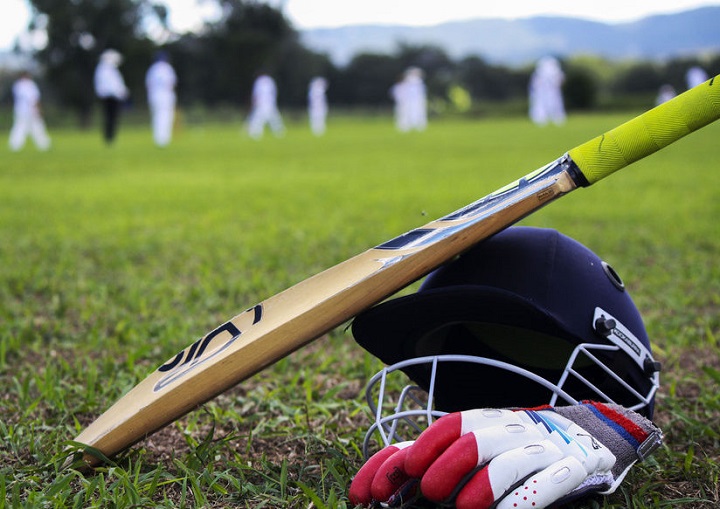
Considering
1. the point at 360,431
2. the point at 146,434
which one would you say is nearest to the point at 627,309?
the point at 360,431

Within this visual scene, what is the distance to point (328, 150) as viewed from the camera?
1616 centimetres

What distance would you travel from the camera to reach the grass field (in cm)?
188

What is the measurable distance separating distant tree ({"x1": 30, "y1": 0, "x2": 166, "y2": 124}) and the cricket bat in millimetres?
45578

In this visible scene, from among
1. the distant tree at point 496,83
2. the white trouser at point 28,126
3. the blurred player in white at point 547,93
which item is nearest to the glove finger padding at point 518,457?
the white trouser at point 28,126

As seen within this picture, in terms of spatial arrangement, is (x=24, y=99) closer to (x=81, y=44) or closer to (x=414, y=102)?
(x=414, y=102)

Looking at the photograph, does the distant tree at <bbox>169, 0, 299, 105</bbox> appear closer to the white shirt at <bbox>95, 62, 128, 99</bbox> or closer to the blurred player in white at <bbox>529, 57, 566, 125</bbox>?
the blurred player in white at <bbox>529, 57, 566, 125</bbox>

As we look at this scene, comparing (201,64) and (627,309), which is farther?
(201,64)

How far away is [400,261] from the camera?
170 cm

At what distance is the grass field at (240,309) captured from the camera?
188cm

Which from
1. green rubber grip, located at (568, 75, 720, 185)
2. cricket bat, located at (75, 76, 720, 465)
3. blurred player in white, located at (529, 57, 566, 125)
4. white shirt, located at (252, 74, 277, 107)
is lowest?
blurred player in white, located at (529, 57, 566, 125)

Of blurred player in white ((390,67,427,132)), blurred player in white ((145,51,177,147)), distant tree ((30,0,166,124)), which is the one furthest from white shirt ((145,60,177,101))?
distant tree ((30,0,166,124))

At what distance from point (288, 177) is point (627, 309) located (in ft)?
28.0

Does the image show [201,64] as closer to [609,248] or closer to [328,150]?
[328,150]

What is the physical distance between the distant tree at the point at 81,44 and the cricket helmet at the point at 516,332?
4563 cm
